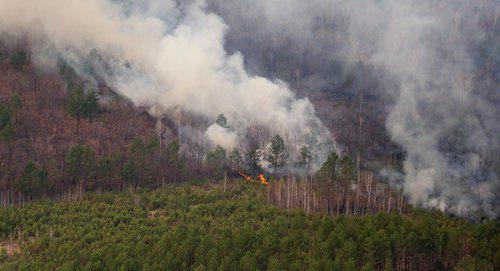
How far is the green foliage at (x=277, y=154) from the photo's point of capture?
106812 millimetres

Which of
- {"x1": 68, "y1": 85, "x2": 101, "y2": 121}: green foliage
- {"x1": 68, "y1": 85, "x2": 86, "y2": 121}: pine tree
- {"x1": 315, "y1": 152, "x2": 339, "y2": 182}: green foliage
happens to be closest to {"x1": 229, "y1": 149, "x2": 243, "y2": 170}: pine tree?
{"x1": 315, "y1": 152, "x2": 339, "y2": 182}: green foliage

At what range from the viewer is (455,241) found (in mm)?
56906

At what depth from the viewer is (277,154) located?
107 meters

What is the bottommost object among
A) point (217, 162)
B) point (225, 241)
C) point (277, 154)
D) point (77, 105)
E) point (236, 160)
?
point (225, 241)

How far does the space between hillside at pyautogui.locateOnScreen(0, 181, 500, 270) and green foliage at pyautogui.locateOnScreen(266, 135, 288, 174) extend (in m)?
33.2

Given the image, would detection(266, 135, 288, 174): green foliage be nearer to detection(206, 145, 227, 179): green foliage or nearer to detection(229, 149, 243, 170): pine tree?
detection(229, 149, 243, 170): pine tree

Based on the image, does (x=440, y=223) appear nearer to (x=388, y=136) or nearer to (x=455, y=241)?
(x=455, y=241)

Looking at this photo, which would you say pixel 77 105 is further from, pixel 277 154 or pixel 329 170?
pixel 329 170

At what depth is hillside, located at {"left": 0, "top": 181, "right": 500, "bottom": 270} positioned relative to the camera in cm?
5003

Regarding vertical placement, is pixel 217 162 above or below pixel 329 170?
above

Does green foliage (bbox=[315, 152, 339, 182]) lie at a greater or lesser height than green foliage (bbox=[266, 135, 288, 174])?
lesser

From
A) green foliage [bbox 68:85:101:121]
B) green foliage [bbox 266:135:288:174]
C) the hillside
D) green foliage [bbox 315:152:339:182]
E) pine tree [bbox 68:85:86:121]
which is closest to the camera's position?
the hillside

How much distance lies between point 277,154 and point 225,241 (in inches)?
2175

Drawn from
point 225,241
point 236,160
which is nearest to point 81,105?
point 236,160
